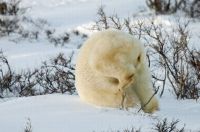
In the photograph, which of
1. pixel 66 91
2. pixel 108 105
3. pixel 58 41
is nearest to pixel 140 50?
pixel 108 105

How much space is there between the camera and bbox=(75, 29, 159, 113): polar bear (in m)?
3.71

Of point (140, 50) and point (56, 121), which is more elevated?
point (140, 50)

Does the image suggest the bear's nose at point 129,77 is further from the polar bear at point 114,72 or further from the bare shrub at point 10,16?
the bare shrub at point 10,16

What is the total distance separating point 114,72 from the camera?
146 inches

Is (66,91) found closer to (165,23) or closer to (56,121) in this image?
(56,121)

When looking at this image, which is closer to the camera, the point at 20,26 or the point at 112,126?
the point at 112,126

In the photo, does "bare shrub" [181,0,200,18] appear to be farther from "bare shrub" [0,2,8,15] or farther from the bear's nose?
the bear's nose

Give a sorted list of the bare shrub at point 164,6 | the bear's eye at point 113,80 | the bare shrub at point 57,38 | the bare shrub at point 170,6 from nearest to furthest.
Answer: the bear's eye at point 113,80 < the bare shrub at point 57,38 < the bare shrub at point 170,6 < the bare shrub at point 164,6

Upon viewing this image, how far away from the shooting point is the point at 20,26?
12.5m

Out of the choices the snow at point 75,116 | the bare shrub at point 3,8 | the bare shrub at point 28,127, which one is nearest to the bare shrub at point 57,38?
the bare shrub at point 3,8

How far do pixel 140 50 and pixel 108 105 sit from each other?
0.44 m

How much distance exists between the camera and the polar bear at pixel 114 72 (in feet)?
12.2

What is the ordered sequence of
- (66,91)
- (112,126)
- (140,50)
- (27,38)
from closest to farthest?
(112,126) < (140,50) < (66,91) < (27,38)

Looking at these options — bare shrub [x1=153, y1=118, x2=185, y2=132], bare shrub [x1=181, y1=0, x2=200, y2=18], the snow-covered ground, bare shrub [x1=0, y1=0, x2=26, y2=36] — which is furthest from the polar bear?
bare shrub [x1=181, y1=0, x2=200, y2=18]
